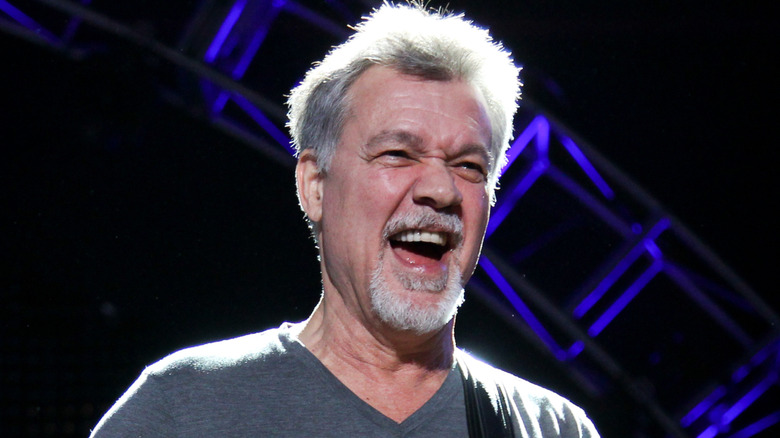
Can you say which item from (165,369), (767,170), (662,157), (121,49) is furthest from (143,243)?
(767,170)

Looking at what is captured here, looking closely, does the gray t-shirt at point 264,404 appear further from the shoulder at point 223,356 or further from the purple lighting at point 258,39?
the purple lighting at point 258,39

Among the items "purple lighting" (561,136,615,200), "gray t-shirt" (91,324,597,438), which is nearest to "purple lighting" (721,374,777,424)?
"purple lighting" (561,136,615,200)

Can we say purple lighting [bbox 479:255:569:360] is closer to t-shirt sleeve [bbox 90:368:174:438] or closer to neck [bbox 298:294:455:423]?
neck [bbox 298:294:455:423]

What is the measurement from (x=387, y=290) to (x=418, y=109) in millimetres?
372

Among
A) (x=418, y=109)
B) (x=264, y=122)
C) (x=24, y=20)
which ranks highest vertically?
(x=418, y=109)

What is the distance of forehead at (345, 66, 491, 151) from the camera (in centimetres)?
149

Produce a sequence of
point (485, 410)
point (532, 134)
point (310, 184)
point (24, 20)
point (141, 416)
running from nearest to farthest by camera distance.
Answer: point (141, 416)
point (485, 410)
point (310, 184)
point (24, 20)
point (532, 134)

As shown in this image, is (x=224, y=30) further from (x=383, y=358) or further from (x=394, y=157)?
(x=383, y=358)

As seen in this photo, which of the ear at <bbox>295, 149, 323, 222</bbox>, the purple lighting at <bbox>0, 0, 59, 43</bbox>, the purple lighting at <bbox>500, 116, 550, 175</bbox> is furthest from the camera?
the purple lighting at <bbox>500, 116, 550, 175</bbox>

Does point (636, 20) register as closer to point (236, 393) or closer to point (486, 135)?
point (486, 135)

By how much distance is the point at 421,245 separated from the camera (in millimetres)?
1573

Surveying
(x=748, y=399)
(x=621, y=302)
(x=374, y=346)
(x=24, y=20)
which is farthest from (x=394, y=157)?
(x=748, y=399)

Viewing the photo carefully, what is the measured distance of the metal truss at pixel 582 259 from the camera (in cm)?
367

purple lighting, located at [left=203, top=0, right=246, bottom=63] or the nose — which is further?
purple lighting, located at [left=203, top=0, right=246, bottom=63]
